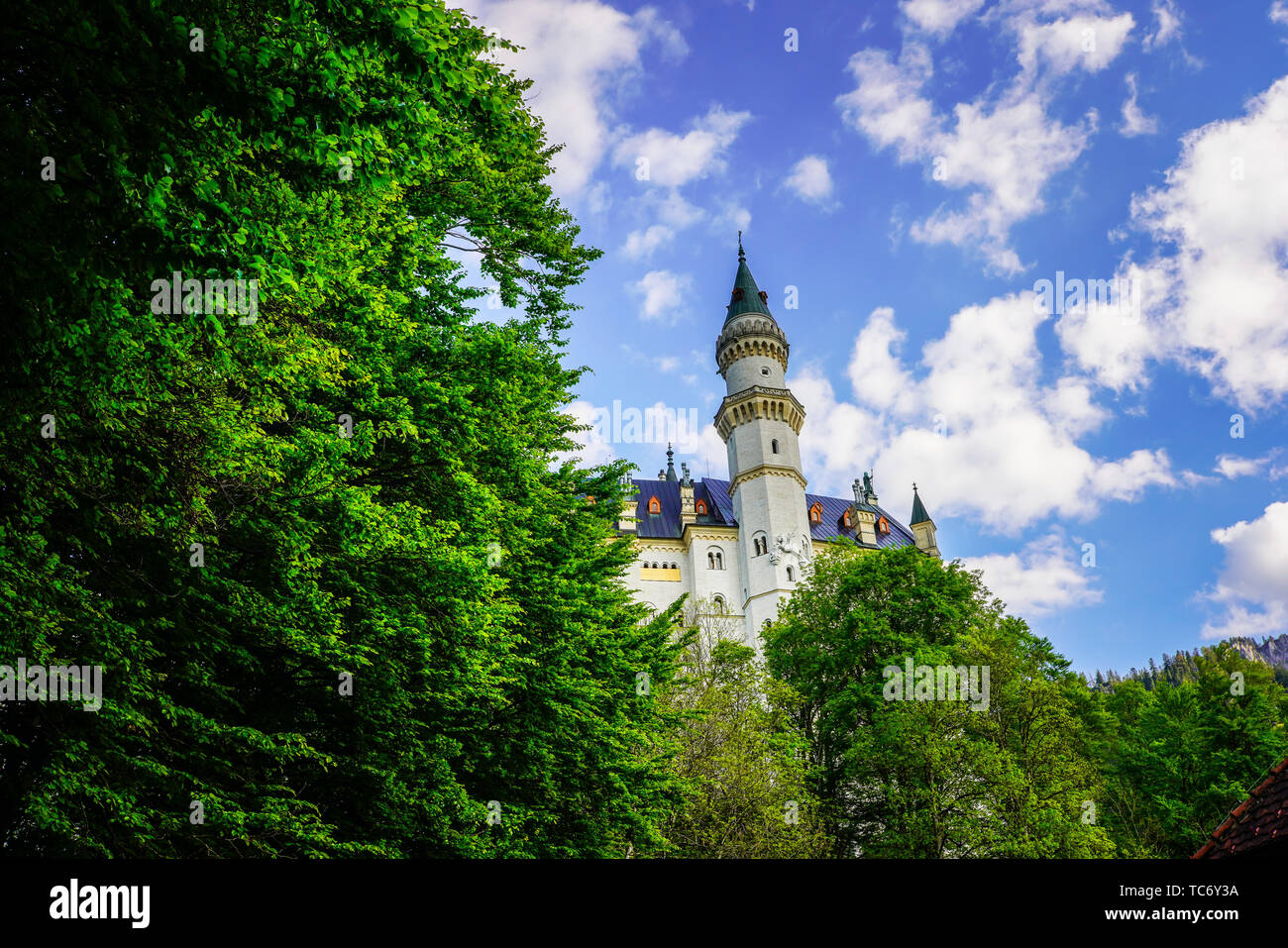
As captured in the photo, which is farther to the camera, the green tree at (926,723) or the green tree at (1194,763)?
the green tree at (1194,763)

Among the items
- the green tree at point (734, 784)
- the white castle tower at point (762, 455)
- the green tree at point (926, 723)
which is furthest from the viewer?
the white castle tower at point (762, 455)

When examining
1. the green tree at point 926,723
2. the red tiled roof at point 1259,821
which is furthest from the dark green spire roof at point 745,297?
the red tiled roof at point 1259,821

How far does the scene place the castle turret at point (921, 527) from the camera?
67000 millimetres

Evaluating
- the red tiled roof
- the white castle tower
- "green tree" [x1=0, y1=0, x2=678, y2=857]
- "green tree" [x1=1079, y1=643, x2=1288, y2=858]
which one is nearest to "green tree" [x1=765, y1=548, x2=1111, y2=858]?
"green tree" [x1=1079, y1=643, x2=1288, y2=858]

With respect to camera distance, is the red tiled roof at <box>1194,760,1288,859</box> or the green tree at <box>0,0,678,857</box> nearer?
the green tree at <box>0,0,678,857</box>

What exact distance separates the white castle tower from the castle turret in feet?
52.8

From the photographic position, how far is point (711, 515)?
198ft

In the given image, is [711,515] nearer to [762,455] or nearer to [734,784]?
[762,455]

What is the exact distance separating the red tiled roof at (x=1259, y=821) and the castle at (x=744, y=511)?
43653 millimetres

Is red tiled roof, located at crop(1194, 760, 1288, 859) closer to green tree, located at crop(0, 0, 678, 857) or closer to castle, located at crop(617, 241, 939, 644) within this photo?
green tree, located at crop(0, 0, 678, 857)

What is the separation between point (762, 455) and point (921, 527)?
70.5 ft

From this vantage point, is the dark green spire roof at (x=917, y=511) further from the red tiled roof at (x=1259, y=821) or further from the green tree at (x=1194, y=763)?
the red tiled roof at (x=1259, y=821)

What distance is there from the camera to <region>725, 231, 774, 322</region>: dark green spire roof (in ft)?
200
